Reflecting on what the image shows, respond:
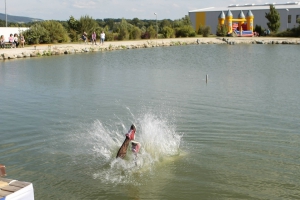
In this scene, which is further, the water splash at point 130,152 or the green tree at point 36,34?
the green tree at point 36,34

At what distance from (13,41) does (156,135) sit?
3572 cm

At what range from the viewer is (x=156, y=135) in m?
12.6

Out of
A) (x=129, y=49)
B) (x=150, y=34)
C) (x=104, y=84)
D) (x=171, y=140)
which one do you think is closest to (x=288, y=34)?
(x=150, y=34)

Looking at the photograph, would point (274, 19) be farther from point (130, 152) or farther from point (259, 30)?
point (130, 152)

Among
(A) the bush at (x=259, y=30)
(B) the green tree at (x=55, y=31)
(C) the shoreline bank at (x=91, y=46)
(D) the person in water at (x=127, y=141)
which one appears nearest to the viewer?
(D) the person in water at (x=127, y=141)

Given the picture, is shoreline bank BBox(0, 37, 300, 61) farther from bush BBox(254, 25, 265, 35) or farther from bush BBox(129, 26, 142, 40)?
bush BBox(254, 25, 265, 35)

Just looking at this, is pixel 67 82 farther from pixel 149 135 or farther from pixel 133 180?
pixel 133 180

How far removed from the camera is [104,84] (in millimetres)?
23922

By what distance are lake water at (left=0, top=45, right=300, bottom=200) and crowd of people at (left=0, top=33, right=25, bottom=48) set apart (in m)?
19.7

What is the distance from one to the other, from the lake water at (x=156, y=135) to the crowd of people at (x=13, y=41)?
1971 cm

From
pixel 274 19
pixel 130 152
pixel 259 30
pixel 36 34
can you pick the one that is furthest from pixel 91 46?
pixel 259 30

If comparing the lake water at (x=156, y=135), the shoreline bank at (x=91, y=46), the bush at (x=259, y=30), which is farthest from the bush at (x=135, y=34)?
the lake water at (x=156, y=135)

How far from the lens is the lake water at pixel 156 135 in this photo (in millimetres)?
10062

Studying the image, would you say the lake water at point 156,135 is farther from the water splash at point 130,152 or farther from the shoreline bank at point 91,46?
the shoreline bank at point 91,46
